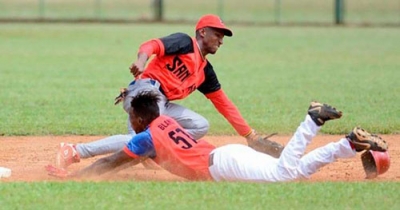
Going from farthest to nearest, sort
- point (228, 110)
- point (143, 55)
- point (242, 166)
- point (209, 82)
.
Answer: point (228, 110)
point (209, 82)
point (143, 55)
point (242, 166)

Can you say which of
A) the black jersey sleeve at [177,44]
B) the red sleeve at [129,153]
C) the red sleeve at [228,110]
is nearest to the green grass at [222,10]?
the red sleeve at [228,110]

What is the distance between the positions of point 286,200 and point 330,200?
34 centimetres

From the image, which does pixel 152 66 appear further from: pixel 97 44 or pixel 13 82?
pixel 97 44

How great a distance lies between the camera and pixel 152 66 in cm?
962

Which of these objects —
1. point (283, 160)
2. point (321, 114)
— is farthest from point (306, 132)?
point (283, 160)

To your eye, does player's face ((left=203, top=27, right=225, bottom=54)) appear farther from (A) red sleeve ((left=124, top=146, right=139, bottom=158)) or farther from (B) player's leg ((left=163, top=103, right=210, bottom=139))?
(A) red sleeve ((left=124, top=146, right=139, bottom=158))

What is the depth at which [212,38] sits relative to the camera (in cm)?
947

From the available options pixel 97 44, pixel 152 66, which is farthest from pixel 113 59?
pixel 152 66

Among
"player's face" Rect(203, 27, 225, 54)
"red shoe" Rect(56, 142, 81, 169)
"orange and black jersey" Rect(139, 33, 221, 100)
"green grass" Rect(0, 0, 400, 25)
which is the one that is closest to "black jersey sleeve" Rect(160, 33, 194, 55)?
"orange and black jersey" Rect(139, 33, 221, 100)

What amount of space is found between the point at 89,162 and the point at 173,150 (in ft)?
7.34

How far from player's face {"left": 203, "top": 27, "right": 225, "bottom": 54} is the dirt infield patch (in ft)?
4.23

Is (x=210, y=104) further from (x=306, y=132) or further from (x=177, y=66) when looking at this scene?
(x=306, y=132)

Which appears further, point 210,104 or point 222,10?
→ point 222,10

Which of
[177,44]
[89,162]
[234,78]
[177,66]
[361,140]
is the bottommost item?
[234,78]
